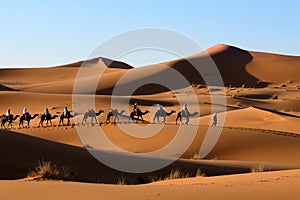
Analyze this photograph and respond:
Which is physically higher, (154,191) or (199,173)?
(154,191)

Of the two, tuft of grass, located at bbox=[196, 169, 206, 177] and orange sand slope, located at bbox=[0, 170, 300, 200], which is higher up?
orange sand slope, located at bbox=[0, 170, 300, 200]

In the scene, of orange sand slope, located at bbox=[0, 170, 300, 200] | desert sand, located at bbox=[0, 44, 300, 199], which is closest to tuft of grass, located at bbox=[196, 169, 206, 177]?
desert sand, located at bbox=[0, 44, 300, 199]

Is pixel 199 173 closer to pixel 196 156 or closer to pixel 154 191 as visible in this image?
pixel 196 156

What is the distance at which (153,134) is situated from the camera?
29.2 metres

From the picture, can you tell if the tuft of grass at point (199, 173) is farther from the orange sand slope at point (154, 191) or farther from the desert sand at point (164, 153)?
the orange sand slope at point (154, 191)

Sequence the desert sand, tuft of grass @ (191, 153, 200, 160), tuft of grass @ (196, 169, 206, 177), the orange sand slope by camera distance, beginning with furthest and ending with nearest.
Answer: tuft of grass @ (191, 153, 200, 160), tuft of grass @ (196, 169, 206, 177), the desert sand, the orange sand slope

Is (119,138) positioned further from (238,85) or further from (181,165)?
(238,85)

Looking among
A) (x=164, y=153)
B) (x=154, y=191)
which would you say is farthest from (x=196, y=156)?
(x=154, y=191)

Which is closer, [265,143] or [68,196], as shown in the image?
[68,196]

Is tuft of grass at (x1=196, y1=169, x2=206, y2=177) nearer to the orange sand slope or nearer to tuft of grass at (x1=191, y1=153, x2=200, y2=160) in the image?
the orange sand slope

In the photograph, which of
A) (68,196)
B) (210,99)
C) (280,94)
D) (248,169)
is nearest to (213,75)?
(280,94)

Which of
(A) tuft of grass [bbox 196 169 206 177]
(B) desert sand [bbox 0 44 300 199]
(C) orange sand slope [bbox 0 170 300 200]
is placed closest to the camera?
(C) orange sand slope [bbox 0 170 300 200]

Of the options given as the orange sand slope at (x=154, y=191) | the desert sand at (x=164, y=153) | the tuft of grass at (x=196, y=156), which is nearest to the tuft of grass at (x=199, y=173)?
the desert sand at (x=164, y=153)

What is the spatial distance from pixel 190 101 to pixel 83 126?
2711 centimetres
